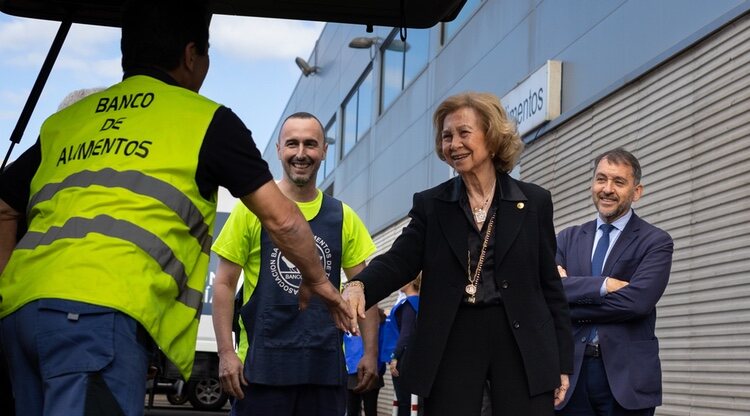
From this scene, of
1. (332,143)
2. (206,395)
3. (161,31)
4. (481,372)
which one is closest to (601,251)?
(481,372)

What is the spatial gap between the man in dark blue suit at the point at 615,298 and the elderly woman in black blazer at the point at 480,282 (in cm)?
63

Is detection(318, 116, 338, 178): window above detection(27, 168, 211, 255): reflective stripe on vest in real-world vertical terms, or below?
above

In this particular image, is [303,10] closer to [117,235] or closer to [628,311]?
[117,235]

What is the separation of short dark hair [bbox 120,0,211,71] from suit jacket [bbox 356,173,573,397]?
1.44m

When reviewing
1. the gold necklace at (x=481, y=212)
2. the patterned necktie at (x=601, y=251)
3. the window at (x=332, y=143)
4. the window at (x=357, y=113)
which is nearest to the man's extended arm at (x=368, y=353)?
the patterned necktie at (x=601, y=251)

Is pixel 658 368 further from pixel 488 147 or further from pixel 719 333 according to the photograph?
pixel 719 333

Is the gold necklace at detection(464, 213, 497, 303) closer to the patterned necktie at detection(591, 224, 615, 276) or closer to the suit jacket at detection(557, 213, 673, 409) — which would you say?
the suit jacket at detection(557, 213, 673, 409)

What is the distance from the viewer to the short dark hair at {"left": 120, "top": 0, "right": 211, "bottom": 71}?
400cm

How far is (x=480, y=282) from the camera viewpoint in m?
4.95

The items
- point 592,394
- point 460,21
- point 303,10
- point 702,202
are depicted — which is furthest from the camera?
point 460,21

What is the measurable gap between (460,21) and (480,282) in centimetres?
1604

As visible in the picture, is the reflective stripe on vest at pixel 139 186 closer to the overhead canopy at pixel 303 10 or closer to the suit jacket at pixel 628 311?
the overhead canopy at pixel 303 10

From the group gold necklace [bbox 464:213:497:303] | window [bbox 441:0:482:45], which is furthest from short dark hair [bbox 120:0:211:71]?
window [bbox 441:0:482:45]

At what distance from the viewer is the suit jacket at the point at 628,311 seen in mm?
5711
